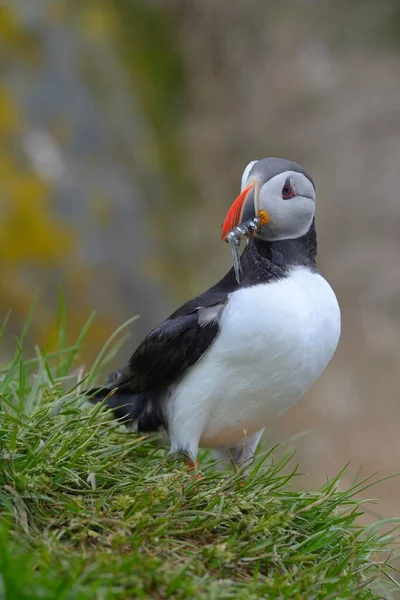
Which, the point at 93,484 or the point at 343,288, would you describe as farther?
the point at 343,288

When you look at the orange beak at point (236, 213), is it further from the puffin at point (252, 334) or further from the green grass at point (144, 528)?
the green grass at point (144, 528)

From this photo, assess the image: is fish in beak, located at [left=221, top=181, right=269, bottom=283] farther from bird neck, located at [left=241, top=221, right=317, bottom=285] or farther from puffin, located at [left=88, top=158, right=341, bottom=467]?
bird neck, located at [left=241, top=221, right=317, bottom=285]

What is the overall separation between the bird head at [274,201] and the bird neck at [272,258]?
0.03 meters

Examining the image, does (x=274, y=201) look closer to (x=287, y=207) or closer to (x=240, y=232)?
Answer: (x=287, y=207)

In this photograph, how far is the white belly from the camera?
11.9 feet

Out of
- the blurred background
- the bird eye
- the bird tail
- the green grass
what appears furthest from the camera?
the blurred background

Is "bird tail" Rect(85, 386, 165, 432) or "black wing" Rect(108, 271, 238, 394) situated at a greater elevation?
"black wing" Rect(108, 271, 238, 394)

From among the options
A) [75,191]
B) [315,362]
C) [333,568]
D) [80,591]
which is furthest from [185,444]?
[75,191]

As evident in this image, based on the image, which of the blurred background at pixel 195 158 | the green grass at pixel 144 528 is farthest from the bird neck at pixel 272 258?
the blurred background at pixel 195 158

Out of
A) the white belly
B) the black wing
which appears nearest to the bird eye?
the white belly

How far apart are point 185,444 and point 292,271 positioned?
0.82m

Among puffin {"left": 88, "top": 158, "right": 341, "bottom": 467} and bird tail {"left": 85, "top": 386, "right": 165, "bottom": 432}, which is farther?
bird tail {"left": 85, "top": 386, "right": 165, "bottom": 432}

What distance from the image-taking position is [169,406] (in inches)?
156

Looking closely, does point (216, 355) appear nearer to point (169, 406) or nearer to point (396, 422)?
point (169, 406)
